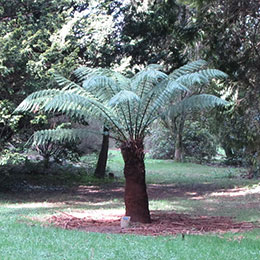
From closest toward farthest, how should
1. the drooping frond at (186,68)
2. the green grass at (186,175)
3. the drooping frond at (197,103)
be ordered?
the drooping frond at (197,103)
the drooping frond at (186,68)
the green grass at (186,175)

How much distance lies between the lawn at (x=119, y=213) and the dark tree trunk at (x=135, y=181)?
1.18 meters

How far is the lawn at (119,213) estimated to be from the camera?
5.58 metres

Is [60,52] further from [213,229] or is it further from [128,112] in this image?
[213,229]

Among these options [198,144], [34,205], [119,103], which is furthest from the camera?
Result: [198,144]

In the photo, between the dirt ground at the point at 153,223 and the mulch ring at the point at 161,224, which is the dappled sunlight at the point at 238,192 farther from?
the mulch ring at the point at 161,224

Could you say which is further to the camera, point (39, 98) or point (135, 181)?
point (135, 181)

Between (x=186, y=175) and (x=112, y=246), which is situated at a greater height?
(x=186, y=175)

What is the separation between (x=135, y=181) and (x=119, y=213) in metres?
1.60

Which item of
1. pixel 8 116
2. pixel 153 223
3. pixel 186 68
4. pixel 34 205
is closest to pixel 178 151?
pixel 34 205

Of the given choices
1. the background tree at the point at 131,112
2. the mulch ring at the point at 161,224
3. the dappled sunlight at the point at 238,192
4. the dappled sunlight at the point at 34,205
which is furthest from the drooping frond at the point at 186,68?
the dappled sunlight at the point at 238,192

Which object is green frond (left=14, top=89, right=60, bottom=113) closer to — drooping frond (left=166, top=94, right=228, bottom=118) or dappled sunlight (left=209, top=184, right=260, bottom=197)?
drooping frond (left=166, top=94, right=228, bottom=118)

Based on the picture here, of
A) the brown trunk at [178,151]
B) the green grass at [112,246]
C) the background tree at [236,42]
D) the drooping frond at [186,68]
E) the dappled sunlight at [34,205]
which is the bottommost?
the dappled sunlight at [34,205]

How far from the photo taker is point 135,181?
8.71 meters

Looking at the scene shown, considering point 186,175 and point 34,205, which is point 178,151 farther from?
point 34,205
